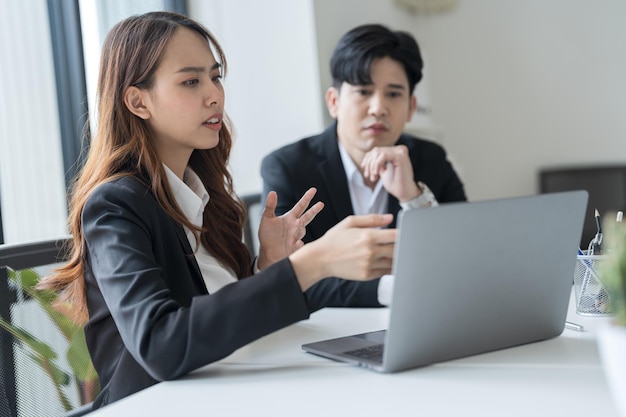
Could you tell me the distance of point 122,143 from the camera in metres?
1.51

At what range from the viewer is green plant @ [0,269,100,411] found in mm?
1304

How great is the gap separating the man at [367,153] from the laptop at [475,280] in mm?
1151

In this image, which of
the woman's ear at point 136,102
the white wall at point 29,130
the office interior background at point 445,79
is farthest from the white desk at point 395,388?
the office interior background at point 445,79

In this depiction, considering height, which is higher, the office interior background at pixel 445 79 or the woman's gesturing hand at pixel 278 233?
the office interior background at pixel 445 79

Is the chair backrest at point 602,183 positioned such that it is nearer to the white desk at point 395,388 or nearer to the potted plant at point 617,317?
the white desk at point 395,388

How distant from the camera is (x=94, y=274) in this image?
134 cm

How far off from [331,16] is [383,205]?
1287 millimetres

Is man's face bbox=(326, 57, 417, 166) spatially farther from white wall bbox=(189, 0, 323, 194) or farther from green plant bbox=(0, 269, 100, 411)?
green plant bbox=(0, 269, 100, 411)

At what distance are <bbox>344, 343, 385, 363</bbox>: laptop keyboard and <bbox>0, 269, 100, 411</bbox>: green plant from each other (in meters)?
0.55

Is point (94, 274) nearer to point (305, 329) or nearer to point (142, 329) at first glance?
point (142, 329)

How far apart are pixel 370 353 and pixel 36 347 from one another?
23.3 inches

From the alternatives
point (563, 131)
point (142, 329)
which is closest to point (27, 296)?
point (142, 329)

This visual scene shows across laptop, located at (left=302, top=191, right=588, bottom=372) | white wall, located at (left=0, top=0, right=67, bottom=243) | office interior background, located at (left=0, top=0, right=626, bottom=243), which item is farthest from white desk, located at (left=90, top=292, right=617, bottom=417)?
office interior background, located at (left=0, top=0, right=626, bottom=243)

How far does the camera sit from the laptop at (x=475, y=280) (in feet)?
3.27
